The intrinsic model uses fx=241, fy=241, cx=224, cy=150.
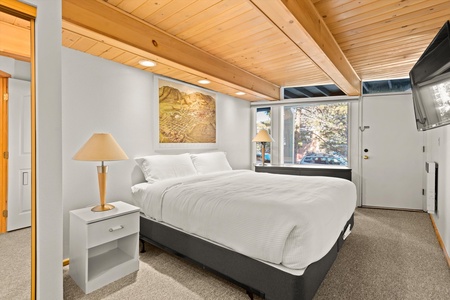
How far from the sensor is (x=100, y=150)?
2176 millimetres

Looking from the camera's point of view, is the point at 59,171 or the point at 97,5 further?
the point at 97,5

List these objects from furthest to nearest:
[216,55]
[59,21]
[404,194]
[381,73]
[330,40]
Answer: [404,194] → [381,73] → [216,55] → [330,40] → [59,21]

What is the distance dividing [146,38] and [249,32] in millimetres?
1025

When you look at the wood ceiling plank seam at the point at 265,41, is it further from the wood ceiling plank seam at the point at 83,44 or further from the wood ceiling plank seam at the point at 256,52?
the wood ceiling plank seam at the point at 83,44

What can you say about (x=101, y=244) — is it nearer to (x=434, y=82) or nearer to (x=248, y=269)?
(x=248, y=269)

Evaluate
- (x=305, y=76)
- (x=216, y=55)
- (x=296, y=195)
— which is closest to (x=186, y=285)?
(x=296, y=195)

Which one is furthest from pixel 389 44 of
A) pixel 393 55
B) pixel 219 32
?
pixel 219 32

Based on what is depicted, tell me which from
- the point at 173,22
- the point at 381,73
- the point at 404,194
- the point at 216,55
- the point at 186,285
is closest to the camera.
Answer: the point at 186,285

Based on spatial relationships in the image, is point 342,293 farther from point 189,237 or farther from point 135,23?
point 135,23

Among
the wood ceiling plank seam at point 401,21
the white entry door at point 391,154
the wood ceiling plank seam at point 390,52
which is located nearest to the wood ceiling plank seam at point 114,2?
the wood ceiling plank seam at point 401,21

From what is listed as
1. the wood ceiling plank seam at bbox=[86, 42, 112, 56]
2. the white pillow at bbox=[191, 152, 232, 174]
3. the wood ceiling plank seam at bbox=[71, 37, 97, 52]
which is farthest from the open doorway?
the white pillow at bbox=[191, 152, 232, 174]

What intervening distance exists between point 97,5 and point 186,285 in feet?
7.86

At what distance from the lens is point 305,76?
4.28m

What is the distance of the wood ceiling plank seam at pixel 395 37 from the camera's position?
2480mm
